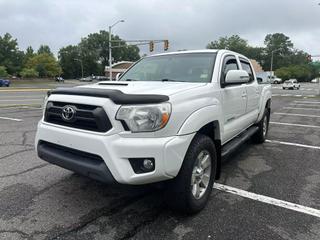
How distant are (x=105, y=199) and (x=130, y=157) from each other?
1189 mm

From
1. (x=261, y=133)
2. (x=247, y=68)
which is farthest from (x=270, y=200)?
(x=261, y=133)

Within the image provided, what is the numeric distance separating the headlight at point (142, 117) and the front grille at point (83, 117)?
0.16m

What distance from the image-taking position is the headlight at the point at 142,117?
2.90 metres

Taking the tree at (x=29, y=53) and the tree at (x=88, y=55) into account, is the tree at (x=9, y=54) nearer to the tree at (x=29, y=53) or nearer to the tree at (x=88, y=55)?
the tree at (x=29, y=53)

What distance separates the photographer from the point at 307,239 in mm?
3025

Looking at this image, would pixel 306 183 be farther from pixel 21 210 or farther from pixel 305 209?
pixel 21 210

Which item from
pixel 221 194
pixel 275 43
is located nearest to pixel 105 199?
pixel 221 194

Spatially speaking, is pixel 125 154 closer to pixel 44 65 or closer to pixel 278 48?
pixel 44 65

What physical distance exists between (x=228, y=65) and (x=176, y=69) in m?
0.88

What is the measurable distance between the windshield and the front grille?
1.54m

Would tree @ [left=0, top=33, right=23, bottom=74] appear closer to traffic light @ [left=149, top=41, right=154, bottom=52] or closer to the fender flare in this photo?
traffic light @ [left=149, top=41, right=154, bottom=52]

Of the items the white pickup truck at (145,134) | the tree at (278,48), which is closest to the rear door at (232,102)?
the white pickup truck at (145,134)

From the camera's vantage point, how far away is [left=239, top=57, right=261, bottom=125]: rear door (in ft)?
18.0

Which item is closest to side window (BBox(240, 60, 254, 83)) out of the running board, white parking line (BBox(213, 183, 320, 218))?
the running board
